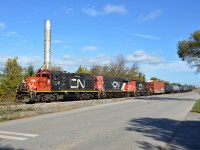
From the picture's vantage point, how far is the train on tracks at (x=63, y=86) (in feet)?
Result: 99.5

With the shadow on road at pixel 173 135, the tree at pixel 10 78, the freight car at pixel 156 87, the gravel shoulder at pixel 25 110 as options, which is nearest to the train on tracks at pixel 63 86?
the tree at pixel 10 78

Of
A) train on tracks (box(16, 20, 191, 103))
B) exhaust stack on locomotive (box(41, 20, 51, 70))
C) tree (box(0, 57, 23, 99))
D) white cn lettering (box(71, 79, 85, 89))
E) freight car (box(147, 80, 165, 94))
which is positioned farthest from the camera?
freight car (box(147, 80, 165, 94))

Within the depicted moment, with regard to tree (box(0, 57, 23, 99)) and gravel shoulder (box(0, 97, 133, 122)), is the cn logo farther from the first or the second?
gravel shoulder (box(0, 97, 133, 122))

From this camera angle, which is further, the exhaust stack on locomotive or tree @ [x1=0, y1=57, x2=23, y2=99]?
the exhaust stack on locomotive

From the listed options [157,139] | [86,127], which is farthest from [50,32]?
[157,139]

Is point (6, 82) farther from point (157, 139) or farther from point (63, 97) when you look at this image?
point (157, 139)

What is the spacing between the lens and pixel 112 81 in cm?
4991

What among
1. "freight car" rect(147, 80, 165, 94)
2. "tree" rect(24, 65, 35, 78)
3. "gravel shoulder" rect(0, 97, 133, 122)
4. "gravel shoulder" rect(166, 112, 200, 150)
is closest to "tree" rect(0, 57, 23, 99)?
"tree" rect(24, 65, 35, 78)

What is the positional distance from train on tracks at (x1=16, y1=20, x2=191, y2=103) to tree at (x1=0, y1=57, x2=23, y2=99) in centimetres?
366

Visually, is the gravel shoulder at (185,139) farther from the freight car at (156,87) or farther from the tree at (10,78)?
the freight car at (156,87)

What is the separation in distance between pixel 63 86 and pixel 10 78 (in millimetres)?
11522

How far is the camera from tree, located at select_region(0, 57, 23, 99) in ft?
132

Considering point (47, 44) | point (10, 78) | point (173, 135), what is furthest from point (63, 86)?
point (173, 135)

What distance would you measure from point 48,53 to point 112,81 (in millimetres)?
11353
